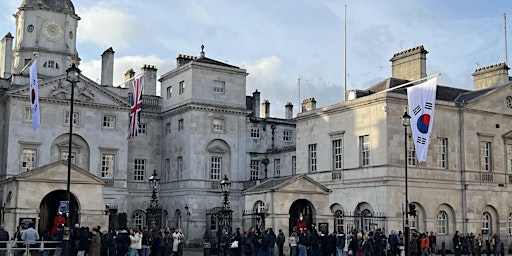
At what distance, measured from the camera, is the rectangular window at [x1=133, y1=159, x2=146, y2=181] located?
180 feet

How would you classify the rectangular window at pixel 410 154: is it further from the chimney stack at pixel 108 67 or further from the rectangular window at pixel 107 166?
the chimney stack at pixel 108 67

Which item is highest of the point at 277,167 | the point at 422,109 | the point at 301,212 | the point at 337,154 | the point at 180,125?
the point at 180,125

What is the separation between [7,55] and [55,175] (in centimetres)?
2363

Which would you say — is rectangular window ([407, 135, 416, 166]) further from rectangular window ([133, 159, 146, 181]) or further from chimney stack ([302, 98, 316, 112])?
rectangular window ([133, 159, 146, 181])

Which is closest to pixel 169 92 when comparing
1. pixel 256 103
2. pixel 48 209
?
pixel 256 103

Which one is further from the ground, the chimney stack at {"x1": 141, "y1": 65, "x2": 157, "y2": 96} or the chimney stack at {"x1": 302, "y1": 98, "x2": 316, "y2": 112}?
the chimney stack at {"x1": 141, "y1": 65, "x2": 157, "y2": 96}

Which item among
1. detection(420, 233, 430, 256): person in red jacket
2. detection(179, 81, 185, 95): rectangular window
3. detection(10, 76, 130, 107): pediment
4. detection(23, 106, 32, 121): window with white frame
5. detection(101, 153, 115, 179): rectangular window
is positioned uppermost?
detection(179, 81, 185, 95): rectangular window

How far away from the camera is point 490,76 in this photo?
5109 centimetres

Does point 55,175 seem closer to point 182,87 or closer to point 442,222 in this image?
point 182,87

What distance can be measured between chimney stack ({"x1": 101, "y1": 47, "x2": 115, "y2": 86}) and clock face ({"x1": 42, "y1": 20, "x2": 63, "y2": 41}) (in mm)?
3859

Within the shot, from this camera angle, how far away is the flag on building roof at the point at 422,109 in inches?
1378

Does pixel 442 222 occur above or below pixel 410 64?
below

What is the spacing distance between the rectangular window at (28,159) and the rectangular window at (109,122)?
5.72 metres

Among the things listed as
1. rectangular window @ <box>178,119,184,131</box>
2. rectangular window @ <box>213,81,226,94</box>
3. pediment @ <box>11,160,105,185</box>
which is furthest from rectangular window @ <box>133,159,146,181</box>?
pediment @ <box>11,160,105,185</box>
